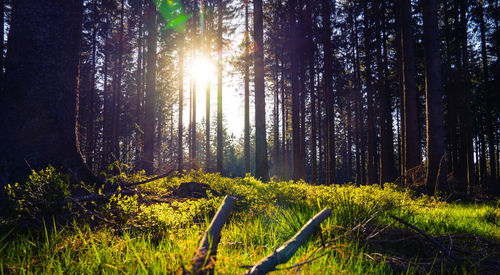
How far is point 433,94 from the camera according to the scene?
7.97 metres

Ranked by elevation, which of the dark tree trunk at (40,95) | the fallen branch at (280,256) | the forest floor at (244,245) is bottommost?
the forest floor at (244,245)

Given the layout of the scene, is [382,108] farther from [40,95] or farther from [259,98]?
[40,95]

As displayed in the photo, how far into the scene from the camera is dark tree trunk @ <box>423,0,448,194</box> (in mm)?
7871

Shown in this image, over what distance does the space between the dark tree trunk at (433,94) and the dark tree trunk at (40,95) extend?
9531mm

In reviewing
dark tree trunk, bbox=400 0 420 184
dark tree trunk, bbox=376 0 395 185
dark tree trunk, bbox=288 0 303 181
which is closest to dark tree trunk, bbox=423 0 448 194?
dark tree trunk, bbox=400 0 420 184

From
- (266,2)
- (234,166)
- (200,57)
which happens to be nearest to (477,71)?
(266,2)

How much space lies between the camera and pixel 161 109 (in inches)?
1150

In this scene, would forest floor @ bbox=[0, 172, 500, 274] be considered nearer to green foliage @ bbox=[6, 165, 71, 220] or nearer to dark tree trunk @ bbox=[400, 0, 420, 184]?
green foliage @ bbox=[6, 165, 71, 220]

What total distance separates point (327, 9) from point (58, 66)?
40.7 ft

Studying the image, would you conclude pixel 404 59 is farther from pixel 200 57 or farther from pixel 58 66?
pixel 200 57

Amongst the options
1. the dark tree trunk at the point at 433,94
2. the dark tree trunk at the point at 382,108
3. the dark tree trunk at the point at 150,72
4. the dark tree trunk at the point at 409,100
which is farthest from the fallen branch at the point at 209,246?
the dark tree trunk at the point at 382,108

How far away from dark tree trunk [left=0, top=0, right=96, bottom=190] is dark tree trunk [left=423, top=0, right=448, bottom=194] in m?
9.53

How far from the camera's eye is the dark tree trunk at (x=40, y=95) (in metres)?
3.43

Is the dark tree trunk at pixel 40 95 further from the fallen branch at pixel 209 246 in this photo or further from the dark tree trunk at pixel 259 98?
the dark tree trunk at pixel 259 98
